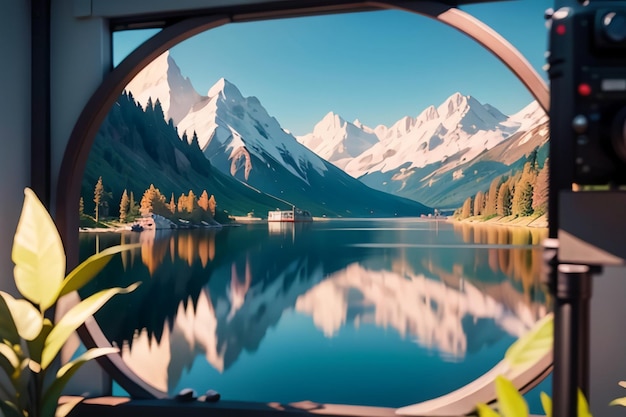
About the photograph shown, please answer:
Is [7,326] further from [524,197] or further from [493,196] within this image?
[493,196]

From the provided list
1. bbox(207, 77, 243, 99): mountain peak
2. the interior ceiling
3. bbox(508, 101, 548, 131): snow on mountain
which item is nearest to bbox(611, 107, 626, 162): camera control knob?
the interior ceiling

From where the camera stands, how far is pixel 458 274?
7.84 meters

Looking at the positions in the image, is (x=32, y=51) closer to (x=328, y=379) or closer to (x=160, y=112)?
(x=160, y=112)

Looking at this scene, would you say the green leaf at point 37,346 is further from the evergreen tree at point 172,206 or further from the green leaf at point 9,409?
the evergreen tree at point 172,206

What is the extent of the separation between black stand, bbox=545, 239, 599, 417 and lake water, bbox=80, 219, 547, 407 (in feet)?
18.7

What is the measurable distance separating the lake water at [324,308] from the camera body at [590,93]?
18.8ft

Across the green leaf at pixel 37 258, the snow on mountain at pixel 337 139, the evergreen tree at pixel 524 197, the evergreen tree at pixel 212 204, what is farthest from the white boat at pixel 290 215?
the green leaf at pixel 37 258

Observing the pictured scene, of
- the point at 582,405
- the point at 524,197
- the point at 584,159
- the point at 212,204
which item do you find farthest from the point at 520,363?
the point at 212,204

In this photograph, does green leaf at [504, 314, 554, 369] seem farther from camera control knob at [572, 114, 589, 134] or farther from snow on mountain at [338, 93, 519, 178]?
snow on mountain at [338, 93, 519, 178]

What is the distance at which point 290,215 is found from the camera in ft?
21.7

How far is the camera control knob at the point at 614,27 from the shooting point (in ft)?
1.95

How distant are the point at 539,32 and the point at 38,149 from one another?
5.63 m

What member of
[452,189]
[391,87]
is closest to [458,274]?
[452,189]

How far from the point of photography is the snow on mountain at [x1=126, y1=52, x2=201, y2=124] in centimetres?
593
